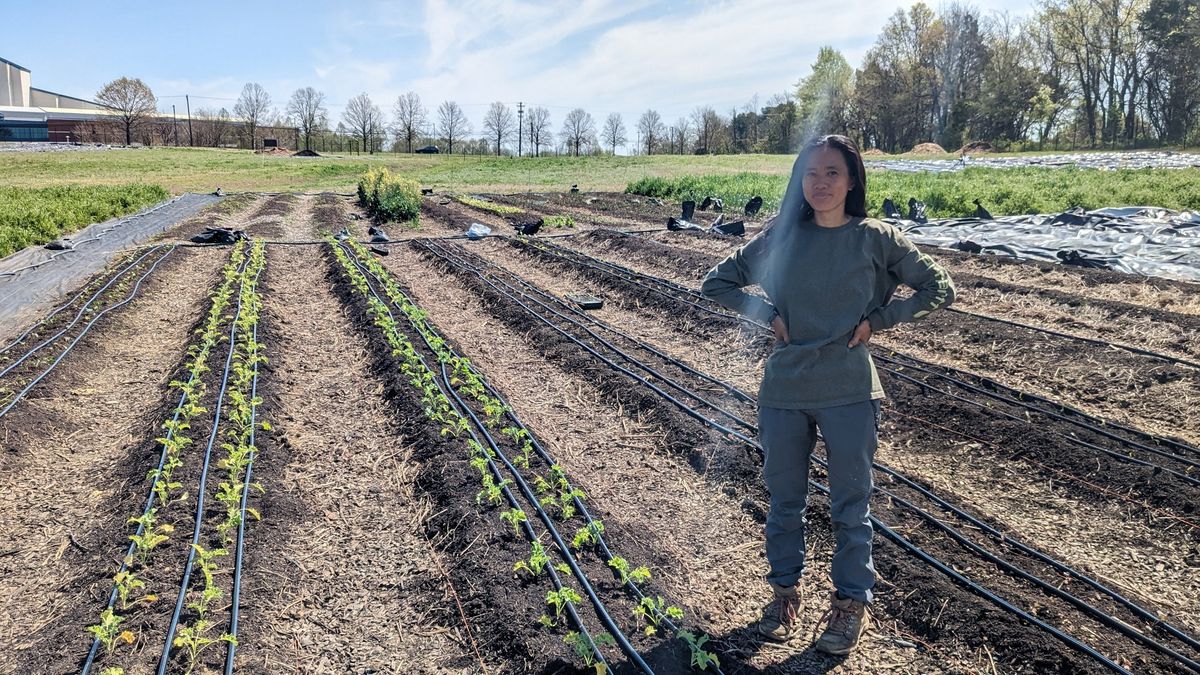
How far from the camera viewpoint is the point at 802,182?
2643 mm

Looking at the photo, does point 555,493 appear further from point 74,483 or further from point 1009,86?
point 1009,86

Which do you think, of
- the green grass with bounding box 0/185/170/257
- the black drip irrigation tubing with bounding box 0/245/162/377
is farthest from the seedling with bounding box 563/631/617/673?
the green grass with bounding box 0/185/170/257

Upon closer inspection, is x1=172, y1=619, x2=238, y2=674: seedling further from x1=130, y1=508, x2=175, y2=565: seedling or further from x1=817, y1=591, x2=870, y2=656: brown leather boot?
x1=817, y1=591, x2=870, y2=656: brown leather boot

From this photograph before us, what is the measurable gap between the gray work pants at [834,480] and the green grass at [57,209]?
15280mm

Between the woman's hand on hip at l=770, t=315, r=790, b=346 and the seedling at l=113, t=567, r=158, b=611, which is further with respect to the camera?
the seedling at l=113, t=567, r=158, b=611

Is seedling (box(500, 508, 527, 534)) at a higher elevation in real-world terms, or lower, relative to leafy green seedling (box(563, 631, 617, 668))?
higher

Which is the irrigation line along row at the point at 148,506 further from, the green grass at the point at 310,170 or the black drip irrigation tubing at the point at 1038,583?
the green grass at the point at 310,170

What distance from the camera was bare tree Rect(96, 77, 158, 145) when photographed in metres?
69.1

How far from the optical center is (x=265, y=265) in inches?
492

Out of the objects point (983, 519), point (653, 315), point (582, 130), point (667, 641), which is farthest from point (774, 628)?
point (582, 130)

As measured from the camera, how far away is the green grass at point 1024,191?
1537cm

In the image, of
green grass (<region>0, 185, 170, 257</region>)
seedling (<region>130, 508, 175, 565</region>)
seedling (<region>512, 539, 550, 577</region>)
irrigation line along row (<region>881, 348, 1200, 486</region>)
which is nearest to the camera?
seedling (<region>512, 539, 550, 577</region>)

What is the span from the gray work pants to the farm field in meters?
0.48

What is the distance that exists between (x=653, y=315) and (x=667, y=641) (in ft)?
20.6
